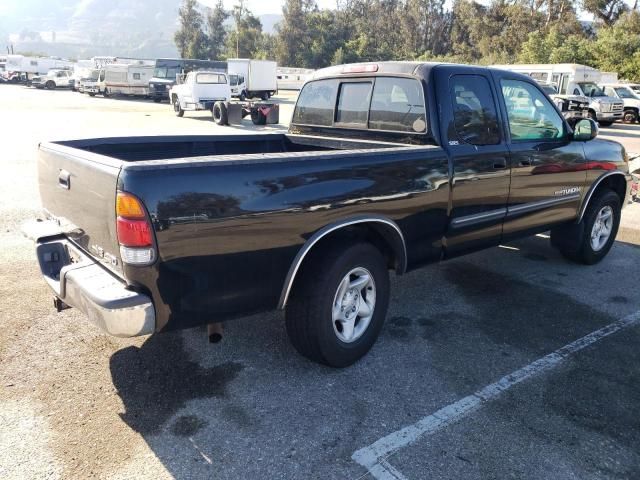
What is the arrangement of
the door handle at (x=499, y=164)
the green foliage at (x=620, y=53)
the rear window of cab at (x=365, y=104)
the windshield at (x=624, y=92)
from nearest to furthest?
the rear window of cab at (x=365, y=104) < the door handle at (x=499, y=164) < the windshield at (x=624, y=92) < the green foliage at (x=620, y=53)

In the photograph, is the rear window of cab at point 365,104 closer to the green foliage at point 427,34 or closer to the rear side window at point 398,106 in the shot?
the rear side window at point 398,106

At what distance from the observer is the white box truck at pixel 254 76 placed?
34.7 m

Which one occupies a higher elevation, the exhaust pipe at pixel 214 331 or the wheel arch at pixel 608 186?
the wheel arch at pixel 608 186

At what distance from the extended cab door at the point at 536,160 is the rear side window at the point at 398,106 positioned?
853mm

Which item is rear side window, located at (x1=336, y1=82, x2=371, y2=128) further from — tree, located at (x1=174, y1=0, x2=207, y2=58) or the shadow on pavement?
tree, located at (x1=174, y1=0, x2=207, y2=58)

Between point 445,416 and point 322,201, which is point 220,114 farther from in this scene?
point 445,416

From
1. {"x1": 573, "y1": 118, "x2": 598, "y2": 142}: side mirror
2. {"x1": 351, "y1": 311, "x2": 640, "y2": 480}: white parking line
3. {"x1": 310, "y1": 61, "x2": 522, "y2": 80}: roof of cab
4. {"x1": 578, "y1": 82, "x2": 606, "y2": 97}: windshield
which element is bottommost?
{"x1": 351, "y1": 311, "x2": 640, "y2": 480}: white parking line

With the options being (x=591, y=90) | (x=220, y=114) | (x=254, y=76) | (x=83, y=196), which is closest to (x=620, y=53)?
(x=591, y=90)

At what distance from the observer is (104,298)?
8.69ft

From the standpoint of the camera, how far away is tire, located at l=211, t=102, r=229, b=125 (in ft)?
65.6

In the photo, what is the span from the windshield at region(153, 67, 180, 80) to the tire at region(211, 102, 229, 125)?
13.2 meters

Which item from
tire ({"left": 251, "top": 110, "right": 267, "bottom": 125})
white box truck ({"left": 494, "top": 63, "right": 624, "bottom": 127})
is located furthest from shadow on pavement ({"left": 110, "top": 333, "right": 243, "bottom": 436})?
white box truck ({"left": 494, "top": 63, "right": 624, "bottom": 127})

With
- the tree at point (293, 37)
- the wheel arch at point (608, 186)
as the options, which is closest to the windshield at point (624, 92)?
the wheel arch at point (608, 186)

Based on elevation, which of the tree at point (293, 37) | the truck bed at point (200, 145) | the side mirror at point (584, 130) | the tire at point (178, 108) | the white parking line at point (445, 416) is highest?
the tree at point (293, 37)
